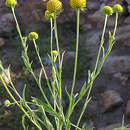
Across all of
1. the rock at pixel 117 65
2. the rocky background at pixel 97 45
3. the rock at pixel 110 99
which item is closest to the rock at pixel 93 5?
the rocky background at pixel 97 45

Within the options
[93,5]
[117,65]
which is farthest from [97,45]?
[93,5]

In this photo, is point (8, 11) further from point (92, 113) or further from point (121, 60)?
point (92, 113)

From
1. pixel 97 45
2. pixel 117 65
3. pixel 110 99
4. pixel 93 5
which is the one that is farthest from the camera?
pixel 93 5

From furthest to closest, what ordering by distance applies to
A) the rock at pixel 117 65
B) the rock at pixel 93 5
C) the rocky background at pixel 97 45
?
the rock at pixel 93 5 → the rock at pixel 117 65 → the rocky background at pixel 97 45

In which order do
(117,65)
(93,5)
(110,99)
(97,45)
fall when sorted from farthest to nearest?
1. (93,5)
2. (97,45)
3. (117,65)
4. (110,99)

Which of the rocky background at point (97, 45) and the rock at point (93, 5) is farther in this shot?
the rock at point (93, 5)

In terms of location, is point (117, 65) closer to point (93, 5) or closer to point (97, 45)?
point (97, 45)

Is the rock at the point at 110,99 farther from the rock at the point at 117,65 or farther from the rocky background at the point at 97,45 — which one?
the rock at the point at 117,65
